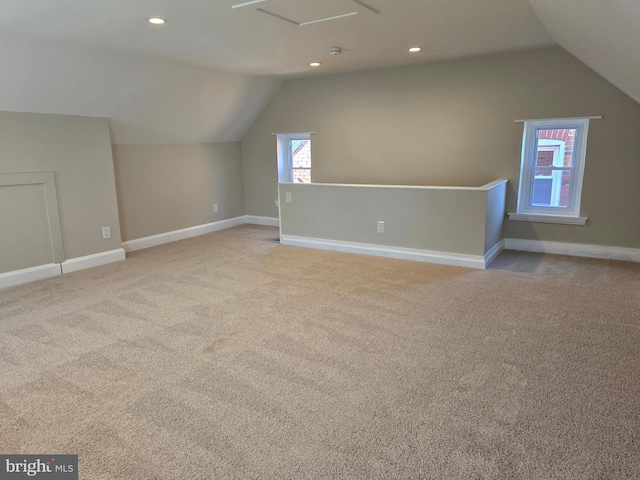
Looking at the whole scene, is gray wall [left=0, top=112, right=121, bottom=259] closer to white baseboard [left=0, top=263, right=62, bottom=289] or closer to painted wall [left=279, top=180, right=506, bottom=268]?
white baseboard [left=0, top=263, right=62, bottom=289]

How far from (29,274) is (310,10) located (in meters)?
3.65

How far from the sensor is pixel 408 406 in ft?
7.06

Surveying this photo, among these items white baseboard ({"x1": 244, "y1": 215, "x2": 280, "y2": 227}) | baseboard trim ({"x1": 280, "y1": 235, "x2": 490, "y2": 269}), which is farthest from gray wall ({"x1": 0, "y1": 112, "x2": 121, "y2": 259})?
white baseboard ({"x1": 244, "y1": 215, "x2": 280, "y2": 227})

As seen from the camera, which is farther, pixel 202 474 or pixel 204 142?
pixel 204 142

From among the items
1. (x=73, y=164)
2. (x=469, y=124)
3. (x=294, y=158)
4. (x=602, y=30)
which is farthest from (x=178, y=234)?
(x=602, y=30)

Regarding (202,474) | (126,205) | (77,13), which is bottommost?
(202,474)

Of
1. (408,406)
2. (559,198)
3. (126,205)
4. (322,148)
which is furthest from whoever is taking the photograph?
(322,148)

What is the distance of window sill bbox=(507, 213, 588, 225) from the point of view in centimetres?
472

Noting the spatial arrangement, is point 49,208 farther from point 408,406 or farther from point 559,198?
A: point 559,198

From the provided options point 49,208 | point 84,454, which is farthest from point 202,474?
point 49,208

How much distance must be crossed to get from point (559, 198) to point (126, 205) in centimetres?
524

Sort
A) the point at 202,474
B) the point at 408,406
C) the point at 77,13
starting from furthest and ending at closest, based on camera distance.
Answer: the point at 77,13 < the point at 408,406 < the point at 202,474

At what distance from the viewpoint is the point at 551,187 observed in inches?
195

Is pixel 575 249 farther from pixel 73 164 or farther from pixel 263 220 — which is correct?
pixel 73 164
